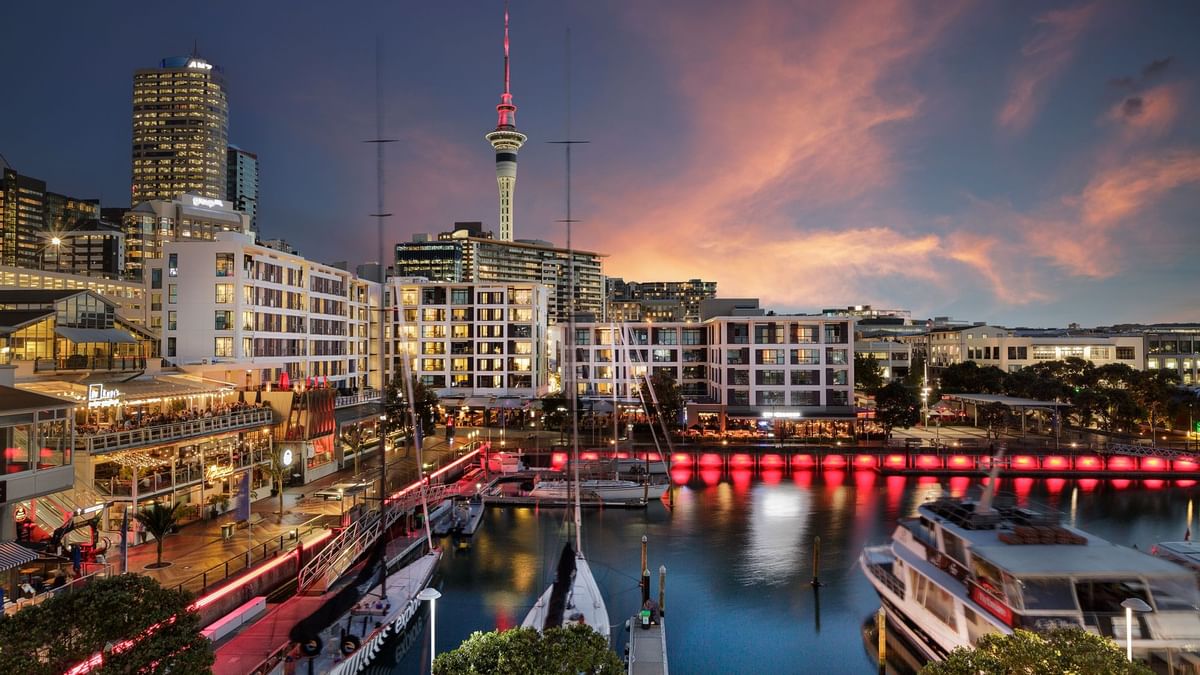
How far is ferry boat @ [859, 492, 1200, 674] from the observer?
18.1 metres

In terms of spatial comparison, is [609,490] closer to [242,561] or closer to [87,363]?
[242,561]

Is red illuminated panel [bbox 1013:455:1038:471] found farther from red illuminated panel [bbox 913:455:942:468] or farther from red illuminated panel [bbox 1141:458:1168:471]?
red illuminated panel [bbox 1141:458:1168:471]

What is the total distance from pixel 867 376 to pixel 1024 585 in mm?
73221

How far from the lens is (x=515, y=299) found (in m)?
79.4

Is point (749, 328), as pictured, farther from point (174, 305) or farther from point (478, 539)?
point (174, 305)

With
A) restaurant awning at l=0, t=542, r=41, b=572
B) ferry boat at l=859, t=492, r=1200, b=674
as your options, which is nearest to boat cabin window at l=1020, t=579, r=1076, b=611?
ferry boat at l=859, t=492, r=1200, b=674

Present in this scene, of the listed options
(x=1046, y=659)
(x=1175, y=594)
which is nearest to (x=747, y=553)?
(x=1175, y=594)

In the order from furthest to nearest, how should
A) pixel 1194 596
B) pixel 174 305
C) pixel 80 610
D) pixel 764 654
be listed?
pixel 174 305 → pixel 764 654 → pixel 1194 596 → pixel 80 610

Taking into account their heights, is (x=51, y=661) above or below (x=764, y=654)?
above

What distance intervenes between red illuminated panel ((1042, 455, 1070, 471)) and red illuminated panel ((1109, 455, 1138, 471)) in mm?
3241

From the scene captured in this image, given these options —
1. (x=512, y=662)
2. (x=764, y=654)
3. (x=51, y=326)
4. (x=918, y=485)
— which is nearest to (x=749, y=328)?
(x=918, y=485)

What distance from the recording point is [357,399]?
56.7 meters

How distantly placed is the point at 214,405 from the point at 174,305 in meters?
17.3

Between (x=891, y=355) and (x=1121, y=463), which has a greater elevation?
(x=891, y=355)
